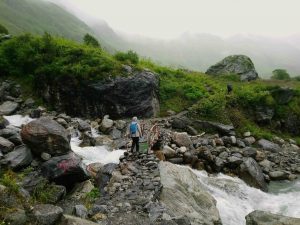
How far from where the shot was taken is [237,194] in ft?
80.6

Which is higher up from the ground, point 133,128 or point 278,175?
point 133,128

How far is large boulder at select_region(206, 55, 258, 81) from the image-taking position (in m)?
59.0

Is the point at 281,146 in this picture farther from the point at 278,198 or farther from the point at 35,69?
the point at 35,69

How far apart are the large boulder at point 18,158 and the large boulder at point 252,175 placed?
15222 mm

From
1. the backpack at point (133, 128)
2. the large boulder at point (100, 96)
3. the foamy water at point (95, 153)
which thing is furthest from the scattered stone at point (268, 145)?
the backpack at point (133, 128)

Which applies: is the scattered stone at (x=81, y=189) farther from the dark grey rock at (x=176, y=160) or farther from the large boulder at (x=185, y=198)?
the dark grey rock at (x=176, y=160)

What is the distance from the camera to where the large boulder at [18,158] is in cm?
1866

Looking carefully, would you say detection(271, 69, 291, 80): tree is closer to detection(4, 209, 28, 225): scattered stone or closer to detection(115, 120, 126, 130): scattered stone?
detection(115, 120, 126, 130): scattered stone

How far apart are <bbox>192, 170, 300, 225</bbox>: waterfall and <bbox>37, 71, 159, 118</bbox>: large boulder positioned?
10.8 m

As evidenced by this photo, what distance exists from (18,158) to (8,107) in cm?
1484

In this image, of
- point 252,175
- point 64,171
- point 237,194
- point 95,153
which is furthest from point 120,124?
point 64,171

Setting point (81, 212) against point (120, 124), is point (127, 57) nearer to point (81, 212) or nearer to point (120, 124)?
point (120, 124)

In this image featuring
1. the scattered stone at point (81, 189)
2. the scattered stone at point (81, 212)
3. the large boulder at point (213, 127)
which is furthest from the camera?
the large boulder at point (213, 127)

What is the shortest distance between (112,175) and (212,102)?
2102cm
